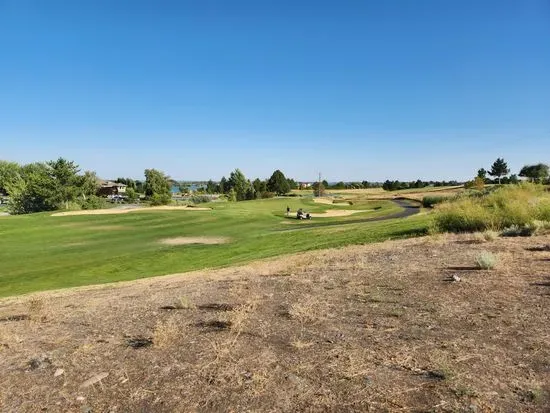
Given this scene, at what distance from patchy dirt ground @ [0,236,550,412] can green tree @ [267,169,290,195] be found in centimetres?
10565

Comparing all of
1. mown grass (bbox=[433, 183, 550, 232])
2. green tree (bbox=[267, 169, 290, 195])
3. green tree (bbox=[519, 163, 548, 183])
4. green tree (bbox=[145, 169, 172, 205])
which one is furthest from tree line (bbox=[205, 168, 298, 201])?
mown grass (bbox=[433, 183, 550, 232])

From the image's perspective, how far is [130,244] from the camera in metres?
25.6

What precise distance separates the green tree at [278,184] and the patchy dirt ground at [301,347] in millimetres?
105647

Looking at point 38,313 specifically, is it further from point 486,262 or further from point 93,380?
point 486,262

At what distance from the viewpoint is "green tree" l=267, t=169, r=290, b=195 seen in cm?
11481

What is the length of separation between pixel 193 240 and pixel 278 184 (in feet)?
291

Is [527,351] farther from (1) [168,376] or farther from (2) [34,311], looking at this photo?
(2) [34,311]

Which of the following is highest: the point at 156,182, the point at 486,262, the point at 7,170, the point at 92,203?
the point at 7,170

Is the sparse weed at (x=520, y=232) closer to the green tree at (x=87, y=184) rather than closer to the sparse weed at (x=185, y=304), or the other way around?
the sparse weed at (x=185, y=304)

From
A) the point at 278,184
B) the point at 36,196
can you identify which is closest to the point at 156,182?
the point at 278,184

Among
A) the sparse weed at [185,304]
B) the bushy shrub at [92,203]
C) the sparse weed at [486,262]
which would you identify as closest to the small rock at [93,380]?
the sparse weed at [185,304]

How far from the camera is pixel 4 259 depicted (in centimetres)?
2023

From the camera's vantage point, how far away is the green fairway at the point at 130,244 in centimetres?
1731

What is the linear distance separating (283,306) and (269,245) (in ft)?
52.1
